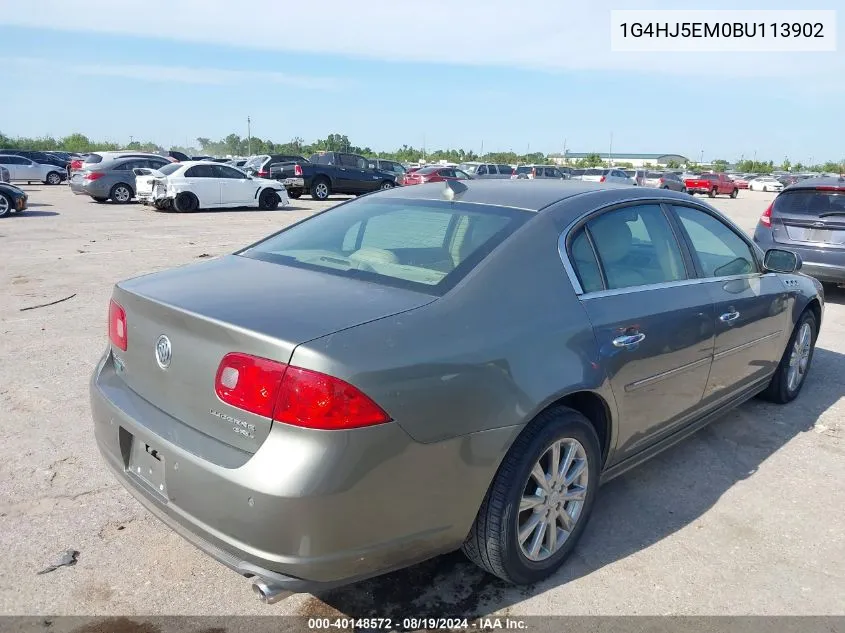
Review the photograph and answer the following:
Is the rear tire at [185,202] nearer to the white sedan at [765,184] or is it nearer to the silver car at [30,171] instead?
the silver car at [30,171]

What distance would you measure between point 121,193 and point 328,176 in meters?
7.08

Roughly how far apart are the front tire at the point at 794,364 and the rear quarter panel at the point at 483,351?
2588mm

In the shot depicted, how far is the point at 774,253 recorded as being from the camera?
15.1ft

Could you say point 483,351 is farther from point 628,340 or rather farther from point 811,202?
point 811,202

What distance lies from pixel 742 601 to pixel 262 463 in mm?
2035

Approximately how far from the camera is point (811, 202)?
8695 millimetres

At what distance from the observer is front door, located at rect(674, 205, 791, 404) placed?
3.88m

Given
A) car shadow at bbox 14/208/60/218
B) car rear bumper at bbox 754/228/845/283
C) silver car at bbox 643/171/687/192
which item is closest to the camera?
car rear bumper at bbox 754/228/845/283

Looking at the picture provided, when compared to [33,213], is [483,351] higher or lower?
lower

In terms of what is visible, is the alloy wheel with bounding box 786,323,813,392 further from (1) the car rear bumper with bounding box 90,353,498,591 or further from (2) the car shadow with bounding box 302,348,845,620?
(1) the car rear bumper with bounding box 90,353,498,591

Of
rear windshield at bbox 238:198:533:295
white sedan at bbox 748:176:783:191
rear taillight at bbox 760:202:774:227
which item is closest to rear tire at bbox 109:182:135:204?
rear taillight at bbox 760:202:774:227

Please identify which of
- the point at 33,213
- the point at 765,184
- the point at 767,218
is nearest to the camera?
the point at 767,218

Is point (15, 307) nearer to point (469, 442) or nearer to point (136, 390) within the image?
point (136, 390)

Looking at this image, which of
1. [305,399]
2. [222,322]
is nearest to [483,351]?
[305,399]
